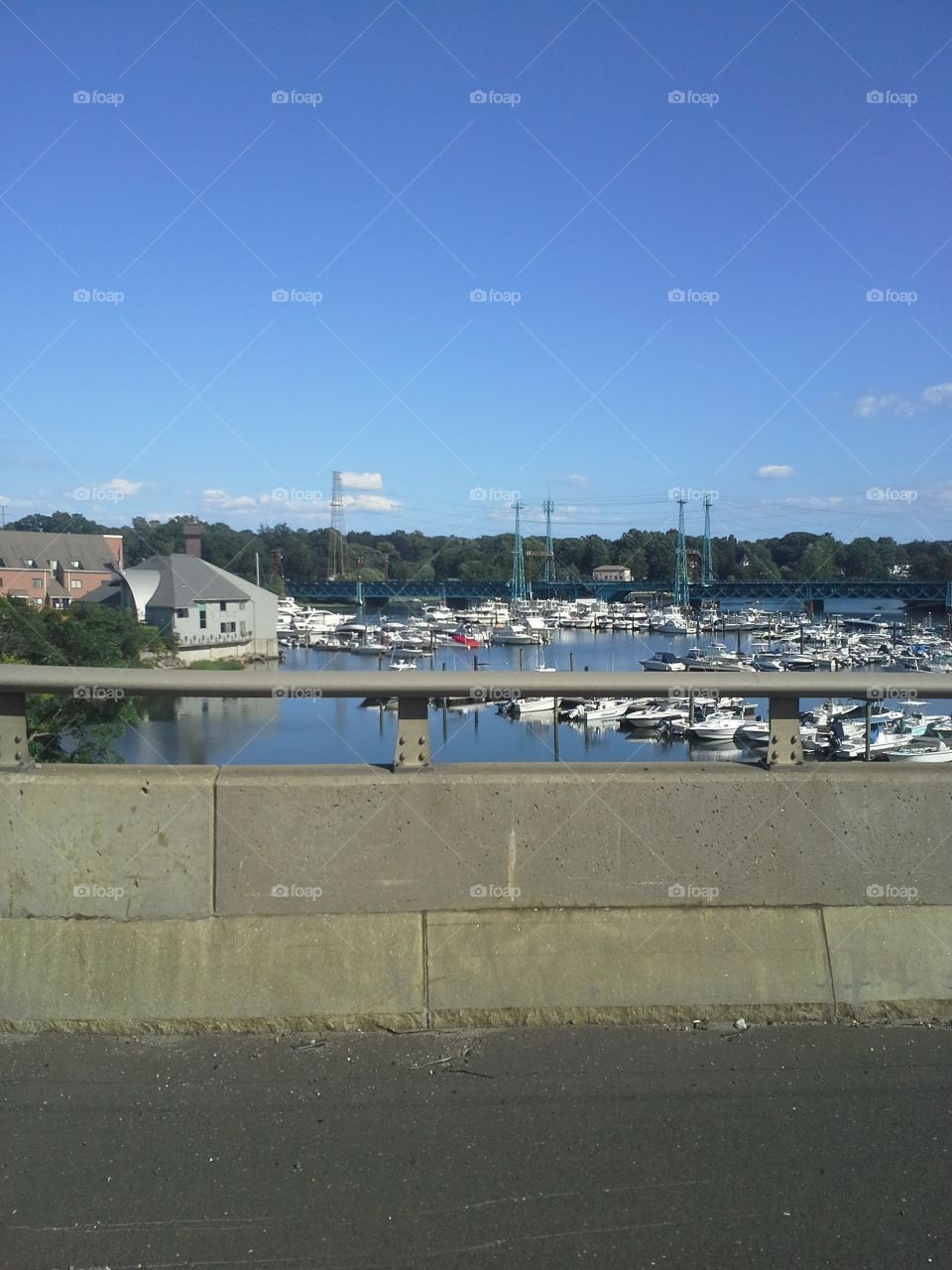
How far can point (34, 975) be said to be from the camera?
4.93 m

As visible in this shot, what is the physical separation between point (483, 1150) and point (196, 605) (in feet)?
12.2

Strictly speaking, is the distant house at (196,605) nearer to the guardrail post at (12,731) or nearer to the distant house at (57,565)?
the distant house at (57,565)

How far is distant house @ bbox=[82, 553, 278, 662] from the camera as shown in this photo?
21.0ft

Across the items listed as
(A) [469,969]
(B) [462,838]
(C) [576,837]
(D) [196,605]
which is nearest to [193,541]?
(D) [196,605]

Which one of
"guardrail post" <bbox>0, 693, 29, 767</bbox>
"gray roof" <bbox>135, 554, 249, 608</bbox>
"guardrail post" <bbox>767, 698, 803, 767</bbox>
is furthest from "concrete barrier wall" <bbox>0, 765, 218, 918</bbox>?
"guardrail post" <bbox>767, 698, 803, 767</bbox>

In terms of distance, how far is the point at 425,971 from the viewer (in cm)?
502

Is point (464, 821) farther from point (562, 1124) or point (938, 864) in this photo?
point (938, 864)

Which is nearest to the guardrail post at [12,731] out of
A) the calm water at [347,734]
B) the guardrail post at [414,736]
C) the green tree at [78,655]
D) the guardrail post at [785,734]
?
the green tree at [78,655]

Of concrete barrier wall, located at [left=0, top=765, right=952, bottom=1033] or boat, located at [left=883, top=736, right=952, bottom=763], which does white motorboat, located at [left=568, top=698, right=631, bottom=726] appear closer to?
concrete barrier wall, located at [left=0, top=765, right=952, bottom=1033]

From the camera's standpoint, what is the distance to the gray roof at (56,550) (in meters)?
6.73

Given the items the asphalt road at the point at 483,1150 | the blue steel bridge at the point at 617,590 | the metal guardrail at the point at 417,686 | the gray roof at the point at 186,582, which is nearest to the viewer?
the asphalt road at the point at 483,1150

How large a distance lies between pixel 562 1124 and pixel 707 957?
4.36 feet

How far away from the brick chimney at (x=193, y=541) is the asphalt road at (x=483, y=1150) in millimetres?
3293

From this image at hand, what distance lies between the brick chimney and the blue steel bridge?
1058mm
